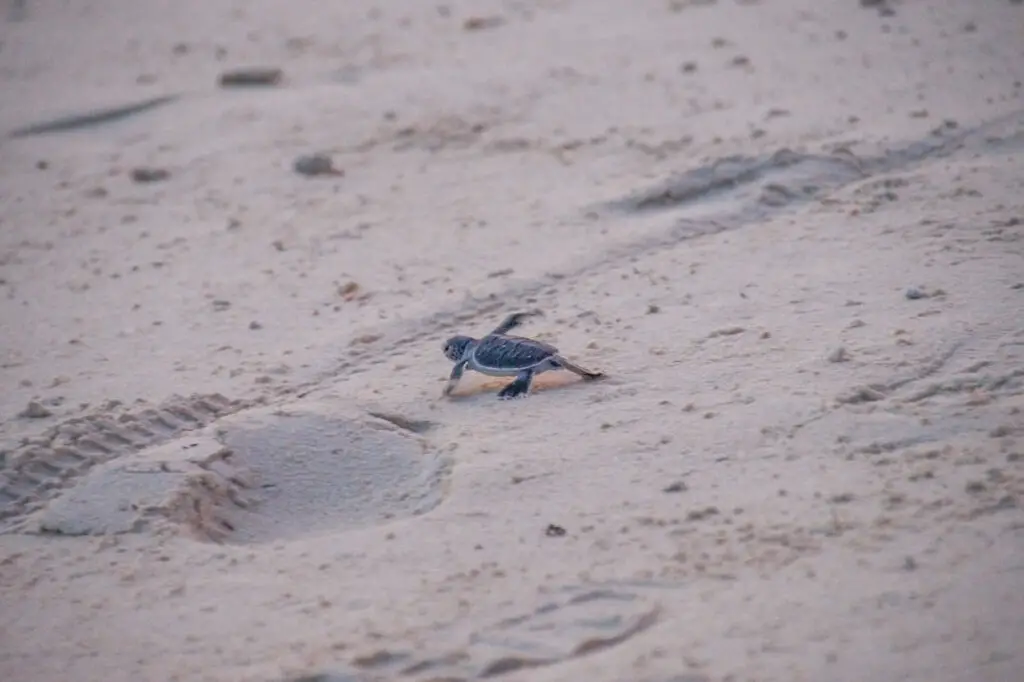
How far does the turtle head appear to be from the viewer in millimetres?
3564

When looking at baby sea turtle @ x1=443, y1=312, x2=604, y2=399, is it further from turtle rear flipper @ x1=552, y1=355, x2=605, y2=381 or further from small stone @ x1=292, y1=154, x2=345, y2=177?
small stone @ x1=292, y1=154, x2=345, y2=177

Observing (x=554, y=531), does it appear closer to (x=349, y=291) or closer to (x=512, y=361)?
(x=512, y=361)

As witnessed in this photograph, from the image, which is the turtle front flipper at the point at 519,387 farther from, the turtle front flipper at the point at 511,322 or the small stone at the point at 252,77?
the small stone at the point at 252,77

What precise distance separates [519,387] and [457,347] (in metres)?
0.24

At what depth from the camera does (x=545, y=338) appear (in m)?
3.75

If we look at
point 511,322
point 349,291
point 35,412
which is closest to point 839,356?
point 511,322

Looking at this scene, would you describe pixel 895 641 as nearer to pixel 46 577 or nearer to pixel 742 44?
pixel 46 577

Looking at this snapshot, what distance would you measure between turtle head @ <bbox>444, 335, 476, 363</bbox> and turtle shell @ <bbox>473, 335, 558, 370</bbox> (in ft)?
0.25

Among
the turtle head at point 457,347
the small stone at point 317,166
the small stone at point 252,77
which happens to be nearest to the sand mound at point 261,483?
the turtle head at point 457,347

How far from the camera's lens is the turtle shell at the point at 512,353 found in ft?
11.2

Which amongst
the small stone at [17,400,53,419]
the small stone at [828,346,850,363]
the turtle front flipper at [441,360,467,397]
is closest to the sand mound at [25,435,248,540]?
the small stone at [17,400,53,419]

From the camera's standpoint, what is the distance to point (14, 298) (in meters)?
4.39

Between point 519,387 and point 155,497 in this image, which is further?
point 519,387

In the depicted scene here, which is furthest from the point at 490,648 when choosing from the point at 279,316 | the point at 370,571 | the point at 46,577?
the point at 279,316
